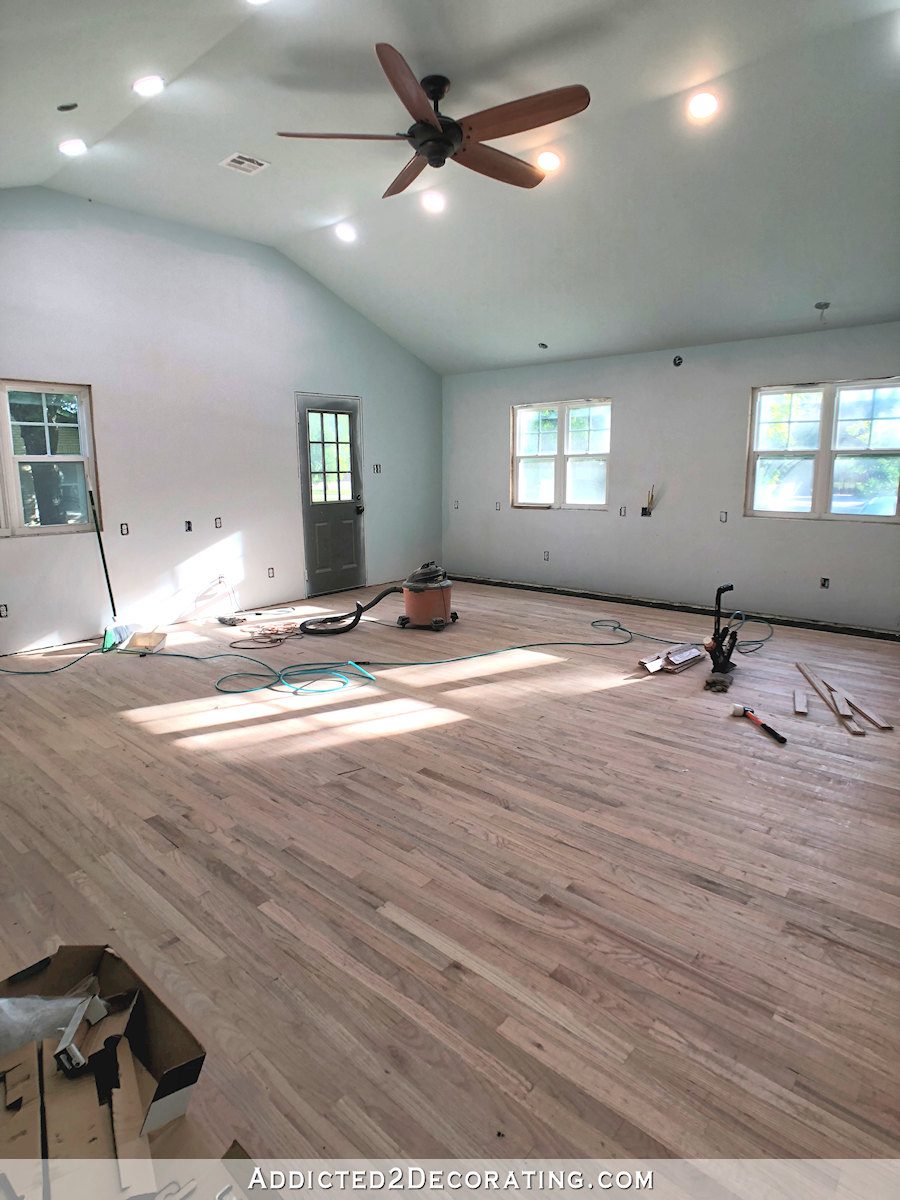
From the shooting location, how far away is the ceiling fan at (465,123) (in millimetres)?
3156

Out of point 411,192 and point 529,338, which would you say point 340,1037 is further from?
point 529,338

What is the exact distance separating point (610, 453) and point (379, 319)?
3129 millimetres

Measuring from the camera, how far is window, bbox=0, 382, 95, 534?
A: 5.31m

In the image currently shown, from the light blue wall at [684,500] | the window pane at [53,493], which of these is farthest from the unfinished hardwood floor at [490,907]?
the light blue wall at [684,500]

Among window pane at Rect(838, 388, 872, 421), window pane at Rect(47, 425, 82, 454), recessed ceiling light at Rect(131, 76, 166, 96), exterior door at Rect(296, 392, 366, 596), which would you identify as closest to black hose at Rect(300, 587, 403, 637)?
exterior door at Rect(296, 392, 366, 596)

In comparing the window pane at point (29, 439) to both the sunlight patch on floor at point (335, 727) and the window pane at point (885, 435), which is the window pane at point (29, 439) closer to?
the sunlight patch on floor at point (335, 727)

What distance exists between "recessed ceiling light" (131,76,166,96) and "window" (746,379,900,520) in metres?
5.38

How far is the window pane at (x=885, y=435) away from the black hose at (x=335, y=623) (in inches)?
173

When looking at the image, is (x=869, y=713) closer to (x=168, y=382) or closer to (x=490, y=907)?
(x=490, y=907)

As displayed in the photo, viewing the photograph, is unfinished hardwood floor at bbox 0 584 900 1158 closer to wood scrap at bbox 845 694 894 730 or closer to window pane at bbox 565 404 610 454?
wood scrap at bbox 845 694 894 730

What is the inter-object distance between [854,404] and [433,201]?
4085 millimetres

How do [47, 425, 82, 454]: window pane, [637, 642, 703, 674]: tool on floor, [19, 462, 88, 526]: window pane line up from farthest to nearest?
[47, 425, 82, 454]: window pane → [19, 462, 88, 526]: window pane → [637, 642, 703, 674]: tool on floor

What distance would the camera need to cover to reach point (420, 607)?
20.3ft

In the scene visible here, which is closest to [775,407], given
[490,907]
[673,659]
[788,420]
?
[788,420]
